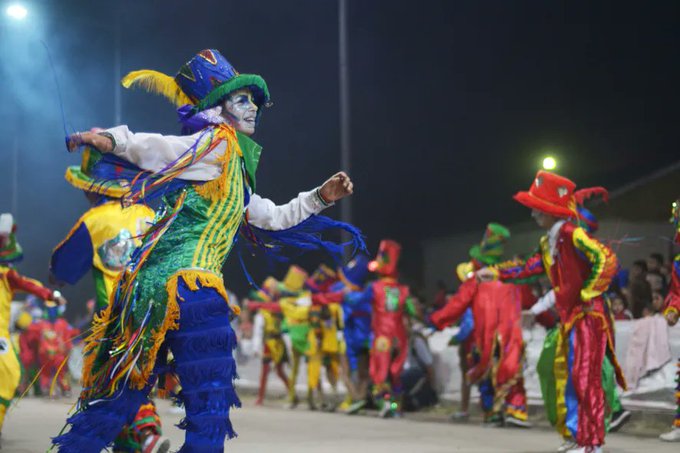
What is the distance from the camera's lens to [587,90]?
46.4ft

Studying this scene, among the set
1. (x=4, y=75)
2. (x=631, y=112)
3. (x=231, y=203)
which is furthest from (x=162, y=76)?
(x=4, y=75)

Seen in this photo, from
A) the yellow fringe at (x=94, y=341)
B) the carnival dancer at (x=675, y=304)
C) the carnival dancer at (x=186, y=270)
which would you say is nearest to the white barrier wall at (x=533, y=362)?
the carnival dancer at (x=675, y=304)

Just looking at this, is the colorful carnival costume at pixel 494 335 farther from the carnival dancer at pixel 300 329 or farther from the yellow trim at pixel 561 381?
the yellow trim at pixel 561 381

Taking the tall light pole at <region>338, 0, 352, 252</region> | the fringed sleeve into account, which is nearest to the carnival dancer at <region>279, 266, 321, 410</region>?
the tall light pole at <region>338, 0, 352, 252</region>

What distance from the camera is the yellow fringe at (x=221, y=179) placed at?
15.0ft

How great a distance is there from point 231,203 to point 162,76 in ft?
2.83

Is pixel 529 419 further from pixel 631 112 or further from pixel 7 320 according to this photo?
pixel 7 320

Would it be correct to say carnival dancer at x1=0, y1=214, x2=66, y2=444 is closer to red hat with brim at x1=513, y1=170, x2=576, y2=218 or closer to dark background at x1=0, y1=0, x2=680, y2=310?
red hat with brim at x1=513, y1=170, x2=576, y2=218

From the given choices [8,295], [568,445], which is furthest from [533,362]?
[8,295]

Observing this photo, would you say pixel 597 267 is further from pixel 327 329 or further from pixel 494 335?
pixel 327 329

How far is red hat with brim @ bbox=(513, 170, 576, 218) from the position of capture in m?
7.79

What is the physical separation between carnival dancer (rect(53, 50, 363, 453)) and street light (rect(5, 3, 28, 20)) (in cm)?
1086

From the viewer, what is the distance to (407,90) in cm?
1675

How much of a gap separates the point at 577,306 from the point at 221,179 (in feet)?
12.7
